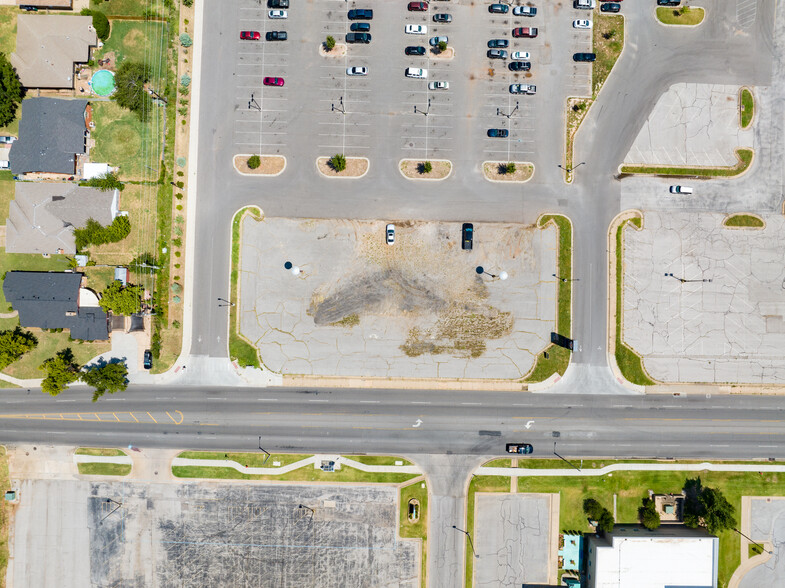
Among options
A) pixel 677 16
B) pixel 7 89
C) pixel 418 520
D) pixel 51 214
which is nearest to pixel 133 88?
pixel 7 89

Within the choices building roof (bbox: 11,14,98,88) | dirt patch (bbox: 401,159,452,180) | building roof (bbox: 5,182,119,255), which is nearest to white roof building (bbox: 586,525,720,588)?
dirt patch (bbox: 401,159,452,180)

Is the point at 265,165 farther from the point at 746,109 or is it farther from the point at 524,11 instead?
the point at 746,109

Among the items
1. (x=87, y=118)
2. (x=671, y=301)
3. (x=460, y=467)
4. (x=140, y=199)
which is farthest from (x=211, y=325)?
(x=671, y=301)

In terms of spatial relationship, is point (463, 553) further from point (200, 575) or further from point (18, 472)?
point (18, 472)

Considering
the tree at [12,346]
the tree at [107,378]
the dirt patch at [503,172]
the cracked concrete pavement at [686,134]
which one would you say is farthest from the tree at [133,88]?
the cracked concrete pavement at [686,134]

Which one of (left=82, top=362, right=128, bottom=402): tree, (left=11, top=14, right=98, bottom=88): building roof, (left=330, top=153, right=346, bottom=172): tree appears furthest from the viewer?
(left=330, top=153, right=346, bottom=172): tree

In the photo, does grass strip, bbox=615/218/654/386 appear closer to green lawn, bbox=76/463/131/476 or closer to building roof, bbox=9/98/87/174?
green lawn, bbox=76/463/131/476

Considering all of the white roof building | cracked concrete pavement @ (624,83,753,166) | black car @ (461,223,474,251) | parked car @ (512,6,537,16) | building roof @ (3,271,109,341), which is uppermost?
parked car @ (512,6,537,16)
